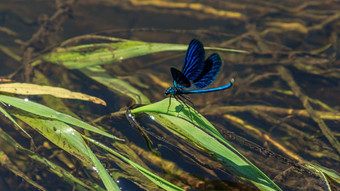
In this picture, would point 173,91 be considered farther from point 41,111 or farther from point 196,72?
point 41,111

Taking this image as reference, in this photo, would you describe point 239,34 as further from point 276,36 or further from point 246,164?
point 246,164

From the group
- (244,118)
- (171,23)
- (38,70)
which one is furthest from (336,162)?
(38,70)

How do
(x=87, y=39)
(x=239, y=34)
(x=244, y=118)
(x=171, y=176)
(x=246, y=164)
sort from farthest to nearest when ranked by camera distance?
(x=239, y=34) → (x=87, y=39) → (x=244, y=118) → (x=171, y=176) → (x=246, y=164)

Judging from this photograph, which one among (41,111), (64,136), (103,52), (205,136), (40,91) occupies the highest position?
(103,52)

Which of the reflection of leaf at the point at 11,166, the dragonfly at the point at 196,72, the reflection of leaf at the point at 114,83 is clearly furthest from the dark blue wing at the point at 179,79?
the reflection of leaf at the point at 11,166

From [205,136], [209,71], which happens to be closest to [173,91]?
[209,71]

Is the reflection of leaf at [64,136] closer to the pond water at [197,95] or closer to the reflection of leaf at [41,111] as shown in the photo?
the reflection of leaf at [41,111]
